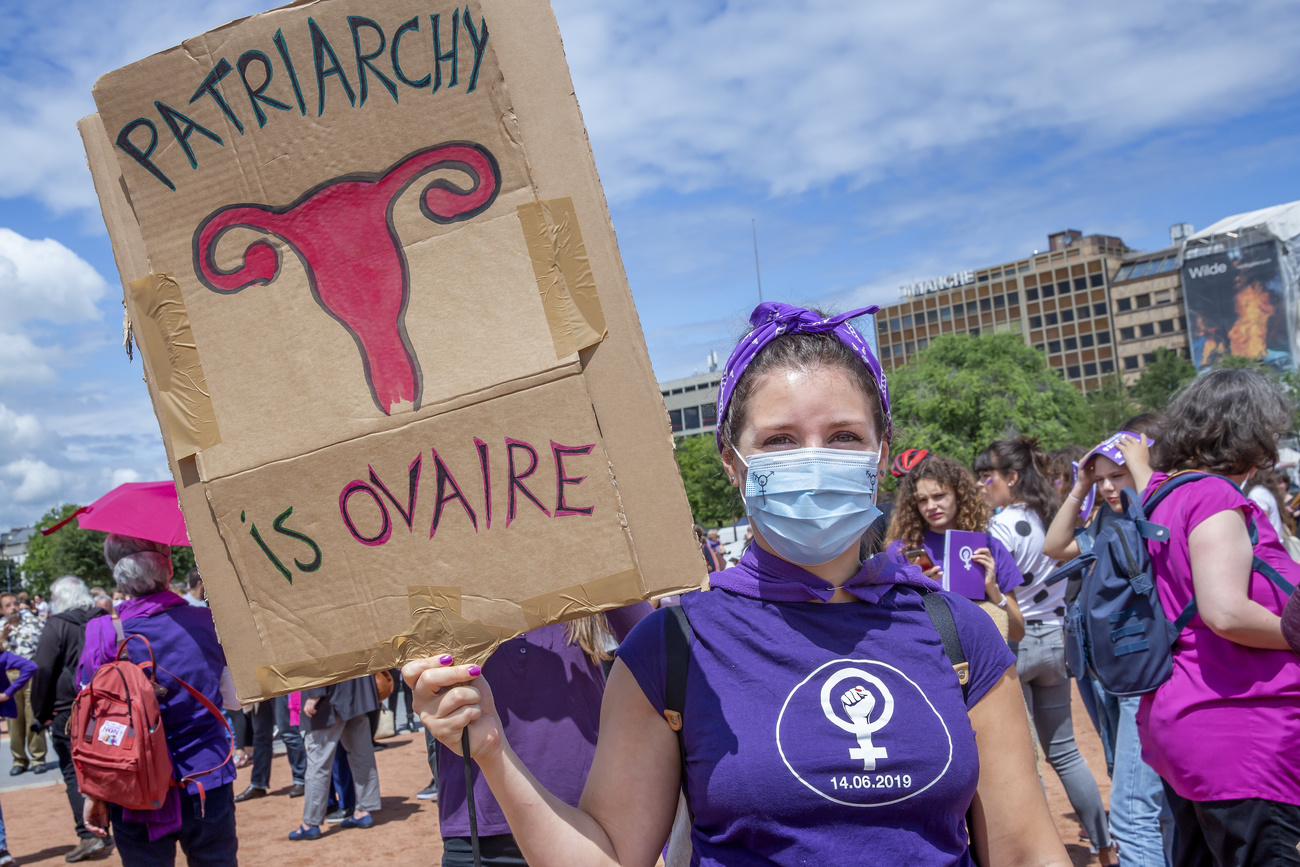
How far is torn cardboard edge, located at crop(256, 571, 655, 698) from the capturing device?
1666 millimetres

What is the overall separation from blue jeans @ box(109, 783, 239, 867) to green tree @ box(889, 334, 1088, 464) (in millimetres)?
44997

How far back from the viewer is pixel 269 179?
169 cm

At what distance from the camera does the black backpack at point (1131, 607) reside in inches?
122

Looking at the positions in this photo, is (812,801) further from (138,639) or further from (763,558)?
(138,639)

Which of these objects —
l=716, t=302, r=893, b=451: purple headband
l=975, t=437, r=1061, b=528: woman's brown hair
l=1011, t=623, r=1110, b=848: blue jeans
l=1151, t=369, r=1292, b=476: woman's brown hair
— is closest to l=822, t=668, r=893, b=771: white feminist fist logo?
l=716, t=302, r=893, b=451: purple headband

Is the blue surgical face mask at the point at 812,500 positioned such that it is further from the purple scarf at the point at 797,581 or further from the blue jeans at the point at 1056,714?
the blue jeans at the point at 1056,714

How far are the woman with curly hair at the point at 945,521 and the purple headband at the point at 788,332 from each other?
330 cm

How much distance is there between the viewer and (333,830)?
7969 millimetres

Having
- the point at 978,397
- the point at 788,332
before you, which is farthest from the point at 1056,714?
the point at 978,397

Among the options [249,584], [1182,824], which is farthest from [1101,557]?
[249,584]

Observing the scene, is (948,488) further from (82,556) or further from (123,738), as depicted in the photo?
(82,556)

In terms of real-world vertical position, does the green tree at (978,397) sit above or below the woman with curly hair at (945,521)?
below

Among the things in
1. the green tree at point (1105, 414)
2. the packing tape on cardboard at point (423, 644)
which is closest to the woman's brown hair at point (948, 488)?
the packing tape on cardboard at point (423, 644)

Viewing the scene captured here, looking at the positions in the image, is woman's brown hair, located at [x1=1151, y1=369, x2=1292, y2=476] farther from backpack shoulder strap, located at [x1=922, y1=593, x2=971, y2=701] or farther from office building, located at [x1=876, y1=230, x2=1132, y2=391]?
office building, located at [x1=876, y1=230, x2=1132, y2=391]
